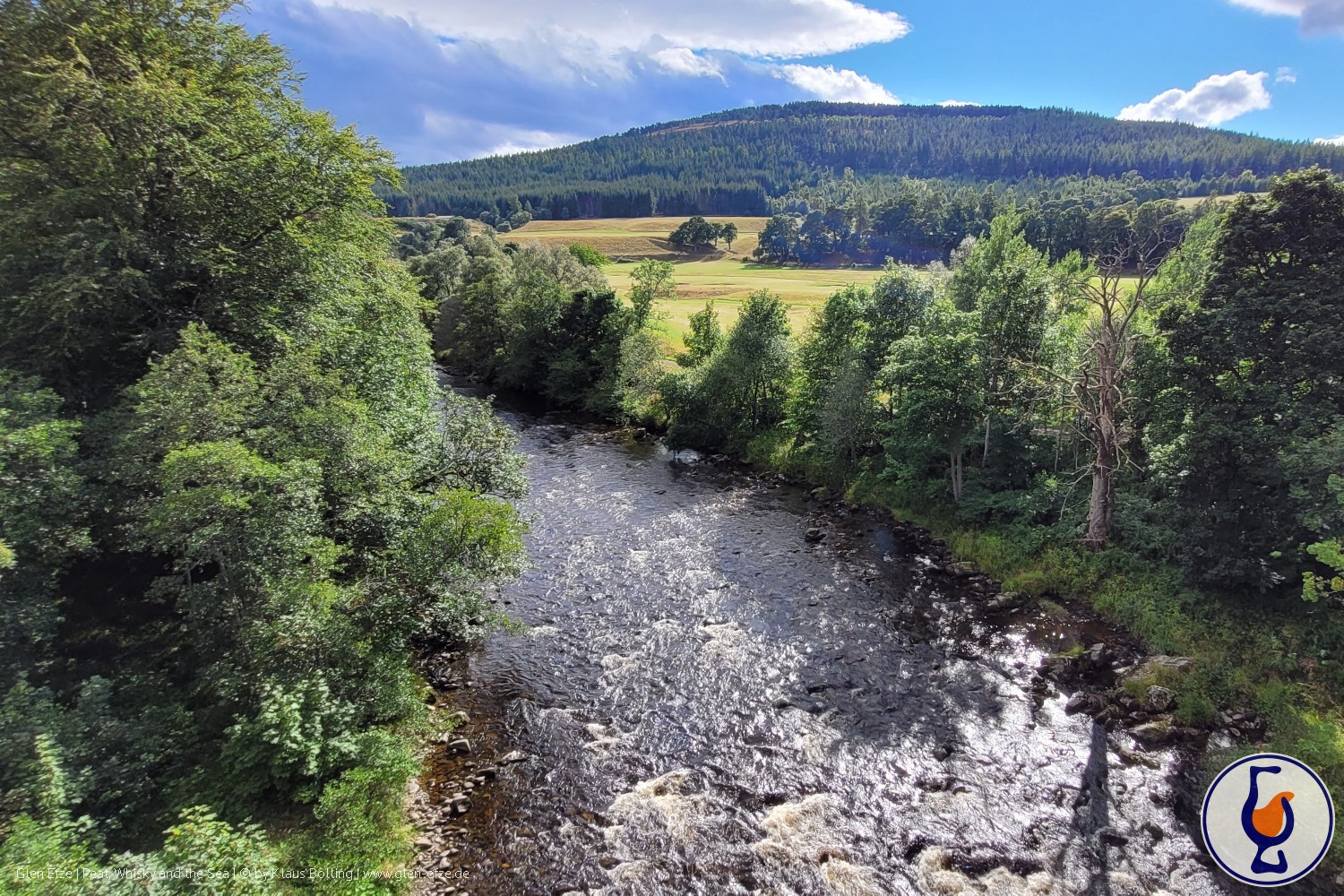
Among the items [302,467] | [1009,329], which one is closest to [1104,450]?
[1009,329]

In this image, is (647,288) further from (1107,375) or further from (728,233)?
(728,233)

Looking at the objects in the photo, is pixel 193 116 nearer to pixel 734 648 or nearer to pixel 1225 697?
pixel 734 648

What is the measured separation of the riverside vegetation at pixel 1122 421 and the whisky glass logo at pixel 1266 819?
498 inches

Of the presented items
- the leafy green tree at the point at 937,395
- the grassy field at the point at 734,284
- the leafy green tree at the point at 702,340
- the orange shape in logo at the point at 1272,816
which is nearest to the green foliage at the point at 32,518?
the orange shape in logo at the point at 1272,816

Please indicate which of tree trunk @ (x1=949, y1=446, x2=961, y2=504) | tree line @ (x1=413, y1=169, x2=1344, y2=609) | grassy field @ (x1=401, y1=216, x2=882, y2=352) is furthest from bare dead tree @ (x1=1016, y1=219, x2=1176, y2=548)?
grassy field @ (x1=401, y1=216, x2=882, y2=352)

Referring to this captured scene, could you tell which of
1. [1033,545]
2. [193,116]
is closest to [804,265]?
[1033,545]

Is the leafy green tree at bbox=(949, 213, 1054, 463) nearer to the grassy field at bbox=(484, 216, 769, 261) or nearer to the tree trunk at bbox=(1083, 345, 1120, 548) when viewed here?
the tree trunk at bbox=(1083, 345, 1120, 548)

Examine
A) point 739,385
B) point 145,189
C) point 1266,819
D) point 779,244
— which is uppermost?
point 779,244

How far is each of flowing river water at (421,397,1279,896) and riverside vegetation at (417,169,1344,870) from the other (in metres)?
3.71

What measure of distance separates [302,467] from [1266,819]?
674 inches

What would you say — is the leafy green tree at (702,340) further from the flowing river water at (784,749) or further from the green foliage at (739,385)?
the flowing river water at (784,749)

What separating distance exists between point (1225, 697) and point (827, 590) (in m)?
13.2

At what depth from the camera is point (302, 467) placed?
47.0ft

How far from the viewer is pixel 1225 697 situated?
19.2 m
